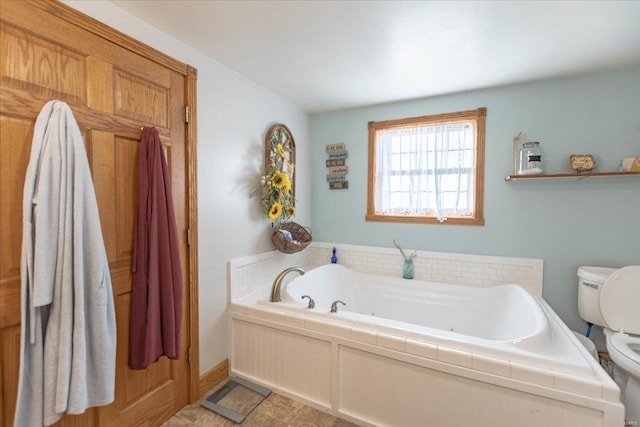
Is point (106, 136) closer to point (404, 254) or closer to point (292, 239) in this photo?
point (292, 239)

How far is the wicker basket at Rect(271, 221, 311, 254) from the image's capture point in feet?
8.06

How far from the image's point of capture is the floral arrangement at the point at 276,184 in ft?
7.72

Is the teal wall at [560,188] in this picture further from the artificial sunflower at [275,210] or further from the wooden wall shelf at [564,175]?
the artificial sunflower at [275,210]

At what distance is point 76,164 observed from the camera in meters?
1.12

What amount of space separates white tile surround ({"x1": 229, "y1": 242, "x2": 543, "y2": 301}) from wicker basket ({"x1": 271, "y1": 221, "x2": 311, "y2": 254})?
147mm

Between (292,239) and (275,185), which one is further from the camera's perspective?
(292,239)

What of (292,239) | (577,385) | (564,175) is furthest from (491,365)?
(292,239)

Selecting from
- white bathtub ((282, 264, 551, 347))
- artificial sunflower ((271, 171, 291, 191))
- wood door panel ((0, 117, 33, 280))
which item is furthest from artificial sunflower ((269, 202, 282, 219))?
wood door panel ((0, 117, 33, 280))

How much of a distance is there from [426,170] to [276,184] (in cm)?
140

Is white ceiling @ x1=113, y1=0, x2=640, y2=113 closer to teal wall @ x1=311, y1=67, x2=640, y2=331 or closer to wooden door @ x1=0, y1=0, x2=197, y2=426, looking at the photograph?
teal wall @ x1=311, y1=67, x2=640, y2=331

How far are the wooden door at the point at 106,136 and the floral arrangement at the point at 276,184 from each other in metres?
0.68

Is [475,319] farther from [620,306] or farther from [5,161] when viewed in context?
[5,161]

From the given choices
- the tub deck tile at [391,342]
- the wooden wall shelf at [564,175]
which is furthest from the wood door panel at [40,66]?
the wooden wall shelf at [564,175]

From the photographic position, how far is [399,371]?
61.9 inches
